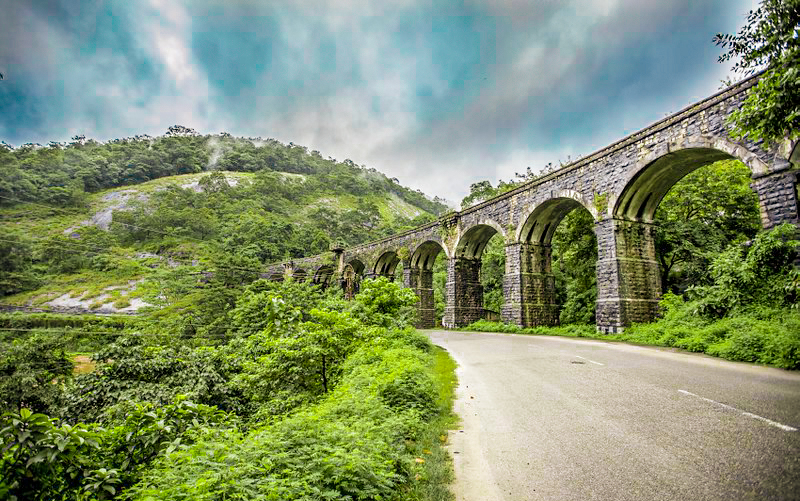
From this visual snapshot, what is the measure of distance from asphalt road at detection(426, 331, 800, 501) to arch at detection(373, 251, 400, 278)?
2441cm

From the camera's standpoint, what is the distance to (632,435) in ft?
12.3

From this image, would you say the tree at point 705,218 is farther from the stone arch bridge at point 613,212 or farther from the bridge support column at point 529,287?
the bridge support column at point 529,287

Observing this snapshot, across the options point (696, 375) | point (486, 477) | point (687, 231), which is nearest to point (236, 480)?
point (486, 477)

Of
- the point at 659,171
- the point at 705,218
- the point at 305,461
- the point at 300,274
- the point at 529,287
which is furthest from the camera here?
the point at 300,274

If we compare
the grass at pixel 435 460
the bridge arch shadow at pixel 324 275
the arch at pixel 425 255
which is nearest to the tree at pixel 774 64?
the grass at pixel 435 460

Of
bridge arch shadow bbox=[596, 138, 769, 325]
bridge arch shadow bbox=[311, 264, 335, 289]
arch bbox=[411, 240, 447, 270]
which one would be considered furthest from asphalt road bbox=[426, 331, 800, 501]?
bridge arch shadow bbox=[311, 264, 335, 289]

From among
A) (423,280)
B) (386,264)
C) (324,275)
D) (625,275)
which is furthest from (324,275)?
(625,275)

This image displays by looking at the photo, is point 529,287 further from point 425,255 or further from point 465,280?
point 425,255

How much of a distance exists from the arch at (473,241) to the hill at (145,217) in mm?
16121

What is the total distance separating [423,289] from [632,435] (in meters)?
24.0

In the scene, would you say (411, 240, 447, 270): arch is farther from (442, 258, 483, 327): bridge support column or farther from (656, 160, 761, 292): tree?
(656, 160, 761, 292): tree

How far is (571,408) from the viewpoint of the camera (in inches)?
190

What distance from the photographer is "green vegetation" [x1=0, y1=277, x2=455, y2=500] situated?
2.57m

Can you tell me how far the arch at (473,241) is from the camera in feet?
74.2
